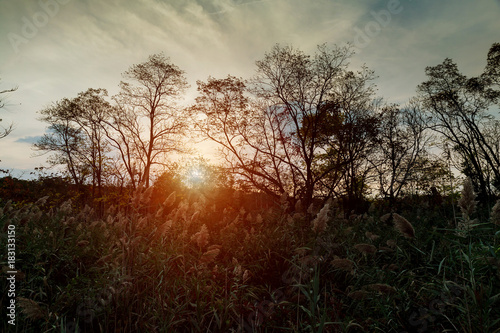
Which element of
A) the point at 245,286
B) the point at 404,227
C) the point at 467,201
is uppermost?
the point at 467,201

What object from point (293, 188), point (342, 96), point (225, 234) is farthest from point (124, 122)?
point (225, 234)

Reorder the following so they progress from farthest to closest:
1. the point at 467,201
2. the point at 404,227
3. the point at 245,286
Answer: the point at 245,286, the point at 404,227, the point at 467,201

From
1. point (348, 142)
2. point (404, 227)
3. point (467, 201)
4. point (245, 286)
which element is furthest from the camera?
point (348, 142)

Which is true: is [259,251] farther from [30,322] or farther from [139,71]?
[139,71]

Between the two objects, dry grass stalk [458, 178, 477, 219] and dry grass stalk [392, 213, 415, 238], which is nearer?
dry grass stalk [458, 178, 477, 219]

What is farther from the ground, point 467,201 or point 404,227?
point 467,201

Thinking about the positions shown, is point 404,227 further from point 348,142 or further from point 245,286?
point 348,142

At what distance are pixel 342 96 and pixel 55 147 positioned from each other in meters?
29.9

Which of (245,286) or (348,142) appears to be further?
(348,142)

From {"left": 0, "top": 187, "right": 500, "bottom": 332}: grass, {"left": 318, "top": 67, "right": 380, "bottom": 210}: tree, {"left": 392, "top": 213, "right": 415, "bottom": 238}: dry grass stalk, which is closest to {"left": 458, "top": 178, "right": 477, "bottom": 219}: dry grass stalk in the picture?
{"left": 0, "top": 187, "right": 500, "bottom": 332}: grass

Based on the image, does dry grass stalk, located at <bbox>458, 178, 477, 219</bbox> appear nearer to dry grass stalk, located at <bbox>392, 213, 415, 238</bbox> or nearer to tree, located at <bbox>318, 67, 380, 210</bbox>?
dry grass stalk, located at <bbox>392, 213, 415, 238</bbox>

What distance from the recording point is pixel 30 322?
9.07ft

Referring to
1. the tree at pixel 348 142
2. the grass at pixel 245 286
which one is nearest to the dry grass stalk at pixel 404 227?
the grass at pixel 245 286

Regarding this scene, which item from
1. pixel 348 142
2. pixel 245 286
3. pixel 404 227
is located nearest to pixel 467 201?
pixel 404 227
